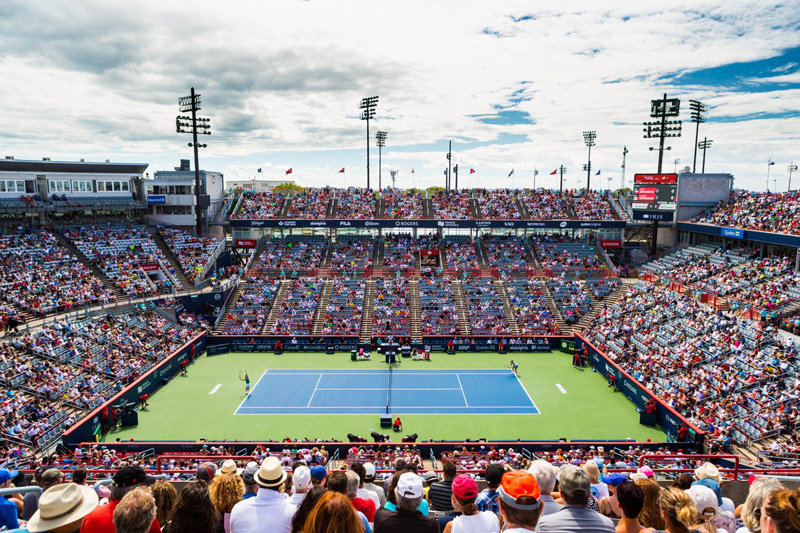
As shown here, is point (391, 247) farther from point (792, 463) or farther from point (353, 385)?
point (792, 463)

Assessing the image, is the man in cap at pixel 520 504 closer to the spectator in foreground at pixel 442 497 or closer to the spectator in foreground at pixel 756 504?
the spectator in foreground at pixel 756 504

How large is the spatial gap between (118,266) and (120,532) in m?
42.4

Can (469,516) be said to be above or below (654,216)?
below

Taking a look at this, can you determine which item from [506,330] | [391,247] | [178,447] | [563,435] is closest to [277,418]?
[178,447]

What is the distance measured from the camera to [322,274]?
4719cm

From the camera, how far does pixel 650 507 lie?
4.91m

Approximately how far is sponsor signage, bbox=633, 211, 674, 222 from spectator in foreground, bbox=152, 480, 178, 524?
50441 mm

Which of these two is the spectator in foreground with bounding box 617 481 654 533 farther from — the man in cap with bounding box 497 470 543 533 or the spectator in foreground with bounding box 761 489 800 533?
the spectator in foreground with bounding box 761 489 800 533

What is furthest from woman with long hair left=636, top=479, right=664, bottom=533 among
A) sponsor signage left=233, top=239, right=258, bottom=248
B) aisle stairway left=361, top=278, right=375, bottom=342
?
sponsor signage left=233, top=239, right=258, bottom=248

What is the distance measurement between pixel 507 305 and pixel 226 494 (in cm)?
3938

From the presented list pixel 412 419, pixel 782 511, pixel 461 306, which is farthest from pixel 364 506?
pixel 461 306

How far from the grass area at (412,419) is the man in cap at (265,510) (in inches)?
781

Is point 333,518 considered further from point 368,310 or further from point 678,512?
point 368,310

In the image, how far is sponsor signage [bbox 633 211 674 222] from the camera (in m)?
48.3
